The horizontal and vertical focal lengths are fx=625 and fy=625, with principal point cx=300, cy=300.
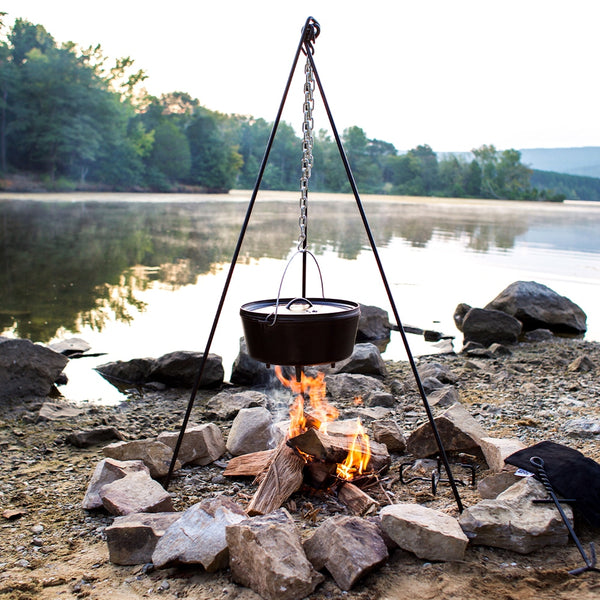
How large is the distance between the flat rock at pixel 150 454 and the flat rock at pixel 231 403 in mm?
1233

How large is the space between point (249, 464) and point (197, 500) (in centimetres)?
45

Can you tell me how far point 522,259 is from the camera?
17.2 meters

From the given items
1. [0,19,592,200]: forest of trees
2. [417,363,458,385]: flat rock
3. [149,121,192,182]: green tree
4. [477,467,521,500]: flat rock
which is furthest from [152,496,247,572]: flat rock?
[149,121,192,182]: green tree

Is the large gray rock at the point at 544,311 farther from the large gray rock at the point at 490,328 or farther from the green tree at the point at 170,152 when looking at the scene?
the green tree at the point at 170,152

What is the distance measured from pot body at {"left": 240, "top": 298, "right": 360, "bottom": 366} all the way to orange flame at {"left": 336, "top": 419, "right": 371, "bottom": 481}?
747 mm

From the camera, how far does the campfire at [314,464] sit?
11.7 ft

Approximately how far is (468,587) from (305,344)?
4.52ft

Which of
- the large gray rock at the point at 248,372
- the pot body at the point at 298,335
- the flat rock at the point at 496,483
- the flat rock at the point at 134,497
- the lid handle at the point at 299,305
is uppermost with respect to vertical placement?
the lid handle at the point at 299,305

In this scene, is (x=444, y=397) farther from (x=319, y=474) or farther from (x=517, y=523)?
(x=517, y=523)

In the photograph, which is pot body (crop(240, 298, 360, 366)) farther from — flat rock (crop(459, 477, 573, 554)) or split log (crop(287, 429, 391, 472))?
flat rock (crop(459, 477, 573, 554))

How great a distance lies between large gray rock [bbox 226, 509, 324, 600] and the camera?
2.65 metres

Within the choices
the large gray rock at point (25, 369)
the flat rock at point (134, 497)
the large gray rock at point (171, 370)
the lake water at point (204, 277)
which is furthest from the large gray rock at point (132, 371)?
the flat rock at point (134, 497)

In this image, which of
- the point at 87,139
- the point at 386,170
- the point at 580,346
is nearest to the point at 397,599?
the point at 580,346

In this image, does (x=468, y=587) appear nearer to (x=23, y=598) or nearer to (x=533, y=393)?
(x=23, y=598)
